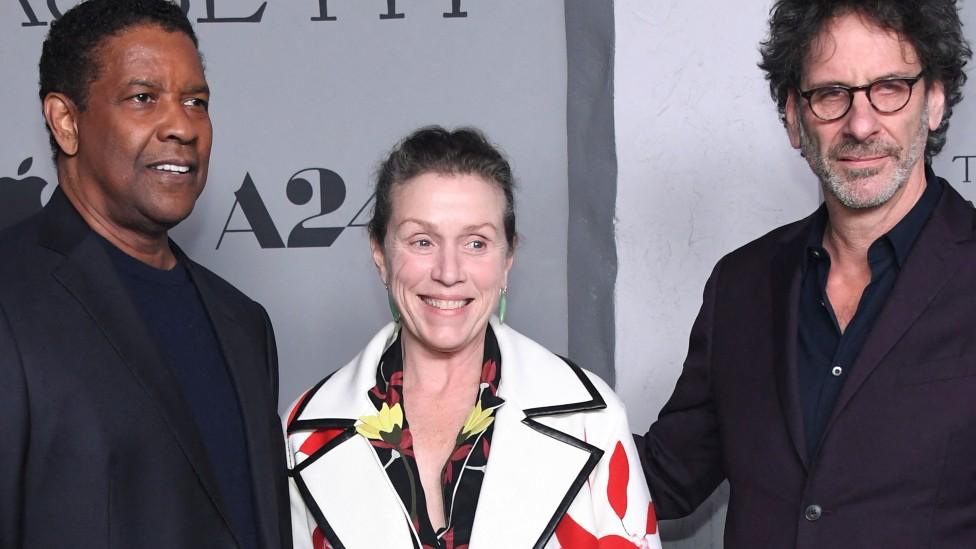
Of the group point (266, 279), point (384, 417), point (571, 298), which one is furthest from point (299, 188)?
point (384, 417)

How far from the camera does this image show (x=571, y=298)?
10.9ft

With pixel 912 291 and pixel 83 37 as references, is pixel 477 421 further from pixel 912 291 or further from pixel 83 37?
pixel 83 37

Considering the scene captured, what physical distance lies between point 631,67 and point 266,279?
117 centimetres

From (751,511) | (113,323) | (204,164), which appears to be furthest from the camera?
(751,511)

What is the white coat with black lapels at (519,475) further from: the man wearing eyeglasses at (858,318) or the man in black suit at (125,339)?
the man wearing eyeglasses at (858,318)

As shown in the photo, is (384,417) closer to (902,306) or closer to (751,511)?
(751,511)

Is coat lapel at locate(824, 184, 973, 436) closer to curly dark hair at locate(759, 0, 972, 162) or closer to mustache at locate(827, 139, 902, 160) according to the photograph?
mustache at locate(827, 139, 902, 160)

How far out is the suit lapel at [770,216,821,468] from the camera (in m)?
2.27

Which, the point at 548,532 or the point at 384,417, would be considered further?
the point at 384,417

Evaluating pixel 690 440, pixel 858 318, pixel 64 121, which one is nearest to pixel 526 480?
pixel 690 440

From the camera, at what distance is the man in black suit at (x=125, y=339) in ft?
6.04

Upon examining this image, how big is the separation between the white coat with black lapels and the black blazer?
25cm

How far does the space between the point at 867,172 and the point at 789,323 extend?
1.07 feet

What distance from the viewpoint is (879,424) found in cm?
218
